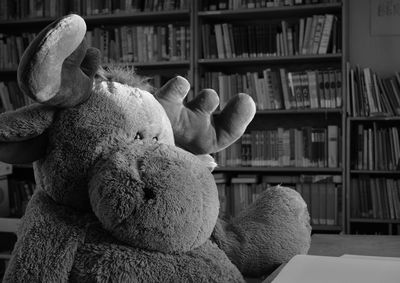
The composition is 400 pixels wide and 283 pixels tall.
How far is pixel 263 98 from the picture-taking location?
3.24m

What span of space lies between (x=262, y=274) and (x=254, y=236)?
57 mm

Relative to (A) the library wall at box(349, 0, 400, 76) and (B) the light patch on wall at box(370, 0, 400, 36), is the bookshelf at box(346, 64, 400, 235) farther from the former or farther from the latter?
(B) the light patch on wall at box(370, 0, 400, 36)

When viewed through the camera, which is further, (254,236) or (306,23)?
(306,23)

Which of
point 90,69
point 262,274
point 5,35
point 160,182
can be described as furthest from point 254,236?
point 5,35

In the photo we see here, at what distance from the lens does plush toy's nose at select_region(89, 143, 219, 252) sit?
0.58 meters

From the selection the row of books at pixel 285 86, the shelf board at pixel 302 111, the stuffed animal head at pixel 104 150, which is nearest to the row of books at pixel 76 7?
the row of books at pixel 285 86

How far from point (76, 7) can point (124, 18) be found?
36 cm

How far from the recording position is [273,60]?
327cm

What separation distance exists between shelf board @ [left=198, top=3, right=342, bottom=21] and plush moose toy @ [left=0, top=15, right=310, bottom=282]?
2537mm

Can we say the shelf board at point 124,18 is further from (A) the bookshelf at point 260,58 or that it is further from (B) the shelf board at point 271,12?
(B) the shelf board at point 271,12

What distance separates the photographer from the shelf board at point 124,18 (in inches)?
131

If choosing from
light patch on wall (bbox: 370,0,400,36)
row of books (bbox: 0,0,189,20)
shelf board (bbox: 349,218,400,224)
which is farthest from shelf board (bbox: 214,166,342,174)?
row of books (bbox: 0,0,189,20)

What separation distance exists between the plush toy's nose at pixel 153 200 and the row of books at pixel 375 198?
270 cm

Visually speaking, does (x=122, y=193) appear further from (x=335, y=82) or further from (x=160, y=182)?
(x=335, y=82)
